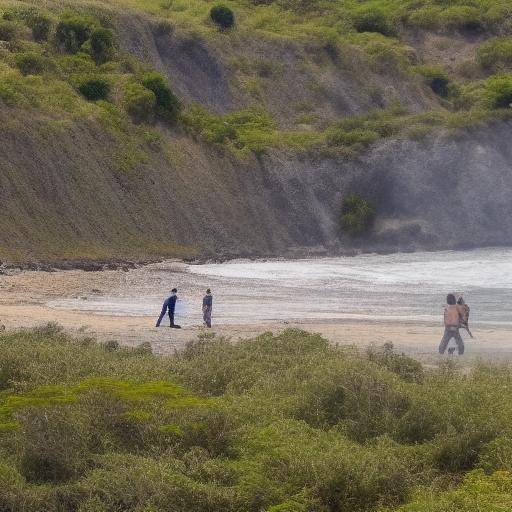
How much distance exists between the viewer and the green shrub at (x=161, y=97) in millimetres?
60656

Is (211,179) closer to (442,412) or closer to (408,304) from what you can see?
(408,304)

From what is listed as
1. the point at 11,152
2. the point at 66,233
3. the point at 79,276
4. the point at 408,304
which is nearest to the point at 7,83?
the point at 11,152

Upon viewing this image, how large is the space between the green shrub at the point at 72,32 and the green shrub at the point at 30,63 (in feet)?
18.4

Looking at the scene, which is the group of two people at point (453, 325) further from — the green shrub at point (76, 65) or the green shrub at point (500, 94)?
the green shrub at point (500, 94)

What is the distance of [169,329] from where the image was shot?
86.5ft

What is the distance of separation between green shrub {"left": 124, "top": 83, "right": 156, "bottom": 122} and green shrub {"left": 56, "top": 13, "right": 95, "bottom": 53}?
19.3 ft

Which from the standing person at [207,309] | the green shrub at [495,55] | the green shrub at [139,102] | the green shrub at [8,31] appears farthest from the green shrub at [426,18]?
the standing person at [207,309]

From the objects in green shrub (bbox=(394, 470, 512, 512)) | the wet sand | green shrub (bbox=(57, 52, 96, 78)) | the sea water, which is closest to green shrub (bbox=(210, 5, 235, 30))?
green shrub (bbox=(57, 52, 96, 78))

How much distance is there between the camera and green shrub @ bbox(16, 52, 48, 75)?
2242 inches

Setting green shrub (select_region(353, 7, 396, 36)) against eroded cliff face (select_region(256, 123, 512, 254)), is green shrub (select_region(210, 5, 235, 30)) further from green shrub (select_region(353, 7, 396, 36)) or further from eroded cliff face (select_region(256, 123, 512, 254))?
eroded cliff face (select_region(256, 123, 512, 254))

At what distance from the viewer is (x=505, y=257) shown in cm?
5750

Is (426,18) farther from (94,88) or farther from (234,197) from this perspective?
(94,88)

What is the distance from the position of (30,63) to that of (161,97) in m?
7.65

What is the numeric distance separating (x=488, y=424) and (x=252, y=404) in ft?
11.0
